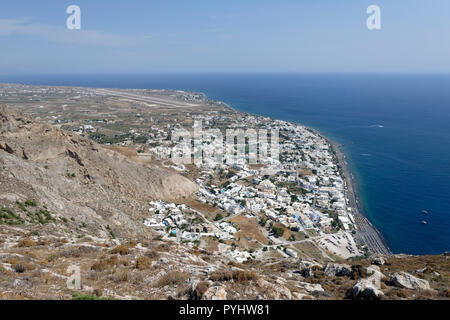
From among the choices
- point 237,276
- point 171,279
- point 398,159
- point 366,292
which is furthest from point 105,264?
point 398,159

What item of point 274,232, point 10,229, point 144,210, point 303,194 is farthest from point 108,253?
point 303,194

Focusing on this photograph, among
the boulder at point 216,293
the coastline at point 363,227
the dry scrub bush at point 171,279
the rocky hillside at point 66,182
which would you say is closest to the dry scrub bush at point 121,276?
the dry scrub bush at point 171,279

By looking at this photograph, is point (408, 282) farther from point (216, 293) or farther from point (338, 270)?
point (216, 293)

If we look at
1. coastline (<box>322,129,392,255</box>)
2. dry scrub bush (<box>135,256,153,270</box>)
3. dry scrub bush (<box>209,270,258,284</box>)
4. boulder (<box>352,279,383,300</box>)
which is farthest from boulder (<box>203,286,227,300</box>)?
coastline (<box>322,129,392,255</box>)

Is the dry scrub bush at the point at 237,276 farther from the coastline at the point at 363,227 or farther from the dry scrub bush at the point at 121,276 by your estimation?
the coastline at the point at 363,227
